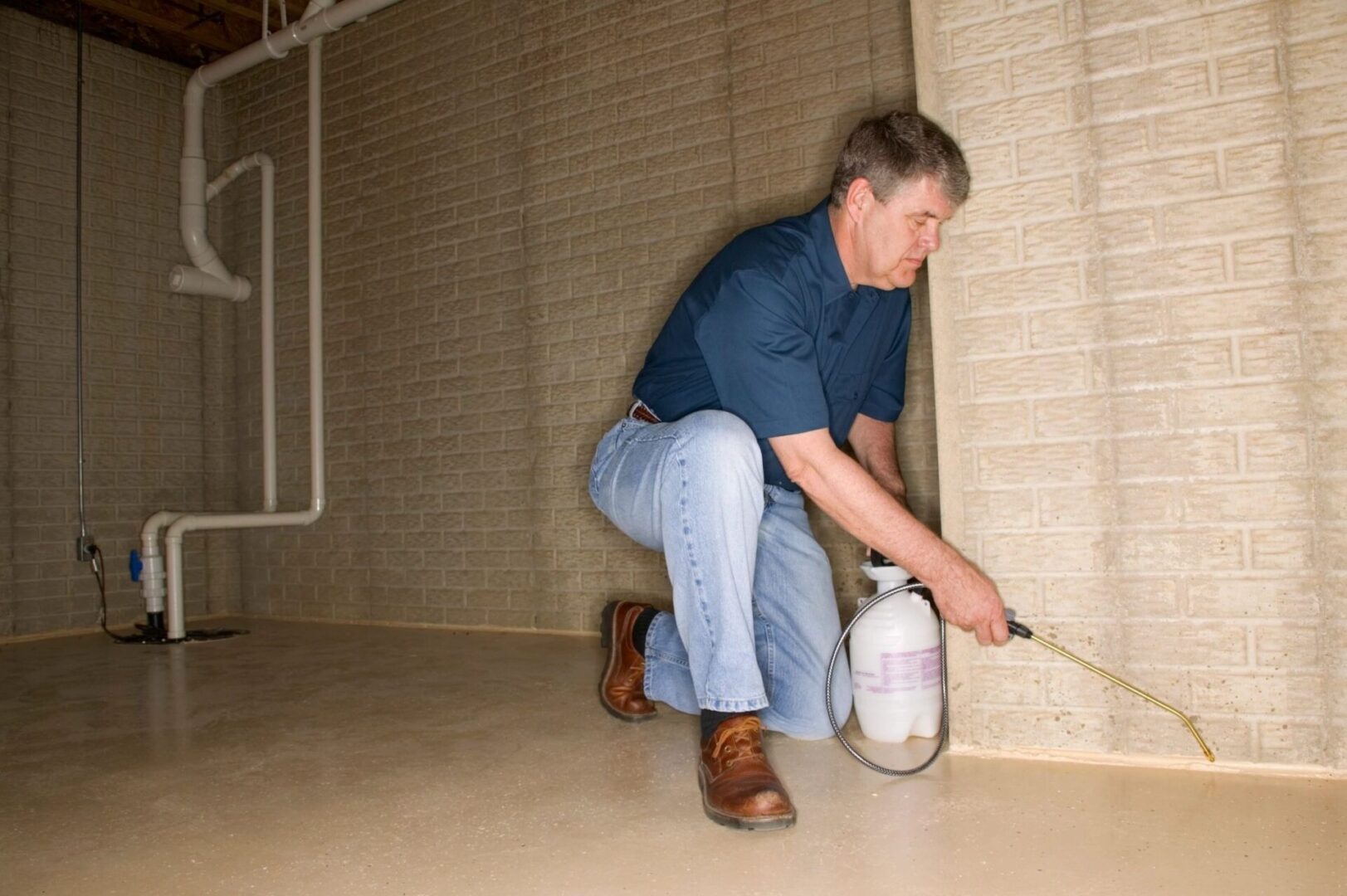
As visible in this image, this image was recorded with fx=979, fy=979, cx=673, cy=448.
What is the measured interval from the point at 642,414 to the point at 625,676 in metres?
0.62

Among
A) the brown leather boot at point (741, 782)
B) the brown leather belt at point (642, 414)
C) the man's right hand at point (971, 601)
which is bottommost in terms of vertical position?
the brown leather boot at point (741, 782)

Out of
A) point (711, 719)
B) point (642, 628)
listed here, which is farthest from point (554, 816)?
point (642, 628)

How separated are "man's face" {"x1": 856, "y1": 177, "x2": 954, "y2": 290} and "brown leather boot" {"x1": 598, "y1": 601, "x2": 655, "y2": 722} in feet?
3.13

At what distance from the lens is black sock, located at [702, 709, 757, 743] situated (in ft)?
5.38

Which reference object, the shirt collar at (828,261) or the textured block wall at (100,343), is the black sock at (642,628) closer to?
the shirt collar at (828,261)

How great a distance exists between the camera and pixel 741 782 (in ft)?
4.97

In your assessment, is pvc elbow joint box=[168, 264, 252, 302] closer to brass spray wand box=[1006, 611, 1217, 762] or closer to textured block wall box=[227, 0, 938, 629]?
textured block wall box=[227, 0, 938, 629]

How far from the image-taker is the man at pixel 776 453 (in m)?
1.63

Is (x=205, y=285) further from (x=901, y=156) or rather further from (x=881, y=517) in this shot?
(x=881, y=517)

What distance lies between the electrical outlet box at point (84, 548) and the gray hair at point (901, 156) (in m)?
3.90

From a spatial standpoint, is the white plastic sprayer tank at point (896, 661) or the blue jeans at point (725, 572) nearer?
the blue jeans at point (725, 572)

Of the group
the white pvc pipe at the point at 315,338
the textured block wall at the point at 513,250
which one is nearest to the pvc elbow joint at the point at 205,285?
the textured block wall at the point at 513,250

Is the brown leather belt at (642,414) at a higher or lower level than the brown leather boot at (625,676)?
higher

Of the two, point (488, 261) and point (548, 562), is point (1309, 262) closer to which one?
point (548, 562)
